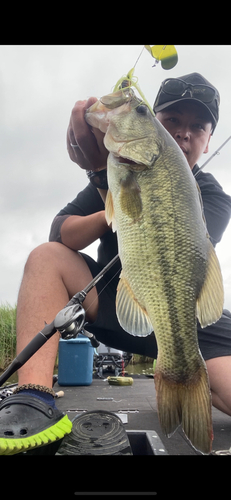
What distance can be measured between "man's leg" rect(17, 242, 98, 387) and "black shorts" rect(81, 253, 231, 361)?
8 centimetres

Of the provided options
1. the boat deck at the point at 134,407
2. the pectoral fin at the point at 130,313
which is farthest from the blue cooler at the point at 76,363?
the pectoral fin at the point at 130,313

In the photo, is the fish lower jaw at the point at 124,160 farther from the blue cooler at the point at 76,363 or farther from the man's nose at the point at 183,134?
the blue cooler at the point at 76,363

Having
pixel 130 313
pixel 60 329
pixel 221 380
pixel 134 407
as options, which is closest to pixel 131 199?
pixel 130 313

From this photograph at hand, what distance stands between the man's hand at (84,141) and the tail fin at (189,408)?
1013 millimetres

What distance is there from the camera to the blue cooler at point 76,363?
3.81 metres

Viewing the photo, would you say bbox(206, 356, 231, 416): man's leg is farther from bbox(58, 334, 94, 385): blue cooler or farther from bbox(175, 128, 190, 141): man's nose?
bbox(58, 334, 94, 385): blue cooler

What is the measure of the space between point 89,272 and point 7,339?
6.25 m

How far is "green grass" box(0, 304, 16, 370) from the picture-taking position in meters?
7.12

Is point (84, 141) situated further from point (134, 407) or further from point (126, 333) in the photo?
point (134, 407)

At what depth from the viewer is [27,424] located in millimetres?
1127

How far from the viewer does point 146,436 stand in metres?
1.32

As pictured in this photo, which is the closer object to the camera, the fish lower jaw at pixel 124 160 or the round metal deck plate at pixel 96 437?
the round metal deck plate at pixel 96 437
